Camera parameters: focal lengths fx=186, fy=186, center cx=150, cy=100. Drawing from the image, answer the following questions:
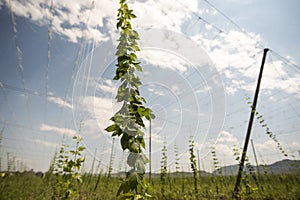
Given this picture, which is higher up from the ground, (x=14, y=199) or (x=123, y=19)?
(x=123, y=19)

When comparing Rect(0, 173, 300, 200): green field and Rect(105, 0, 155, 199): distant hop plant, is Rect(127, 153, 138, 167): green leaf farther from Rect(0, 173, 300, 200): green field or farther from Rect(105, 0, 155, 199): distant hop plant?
Rect(0, 173, 300, 200): green field

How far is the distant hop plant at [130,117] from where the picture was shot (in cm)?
195

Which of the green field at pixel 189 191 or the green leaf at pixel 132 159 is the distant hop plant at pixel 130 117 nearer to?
the green leaf at pixel 132 159

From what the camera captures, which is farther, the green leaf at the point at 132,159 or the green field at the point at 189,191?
the green field at the point at 189,191

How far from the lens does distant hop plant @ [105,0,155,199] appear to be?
1.95 m

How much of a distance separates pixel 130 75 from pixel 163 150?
5.83 metres

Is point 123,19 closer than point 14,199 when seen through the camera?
Yes

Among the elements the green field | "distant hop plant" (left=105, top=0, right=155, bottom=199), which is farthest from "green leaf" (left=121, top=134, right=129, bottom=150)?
the green field

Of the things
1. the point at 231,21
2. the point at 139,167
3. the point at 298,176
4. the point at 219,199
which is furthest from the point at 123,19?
the point at 298,176


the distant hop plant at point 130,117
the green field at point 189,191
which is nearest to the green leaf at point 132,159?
the distant hop plant at point 130,117

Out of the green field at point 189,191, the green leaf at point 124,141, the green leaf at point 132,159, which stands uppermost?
the green leaf at point 124,141

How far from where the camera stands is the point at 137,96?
2229mm

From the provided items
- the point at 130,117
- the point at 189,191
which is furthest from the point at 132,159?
the point at 189,191

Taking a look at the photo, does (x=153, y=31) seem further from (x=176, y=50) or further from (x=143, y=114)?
(x=143, y=114)
